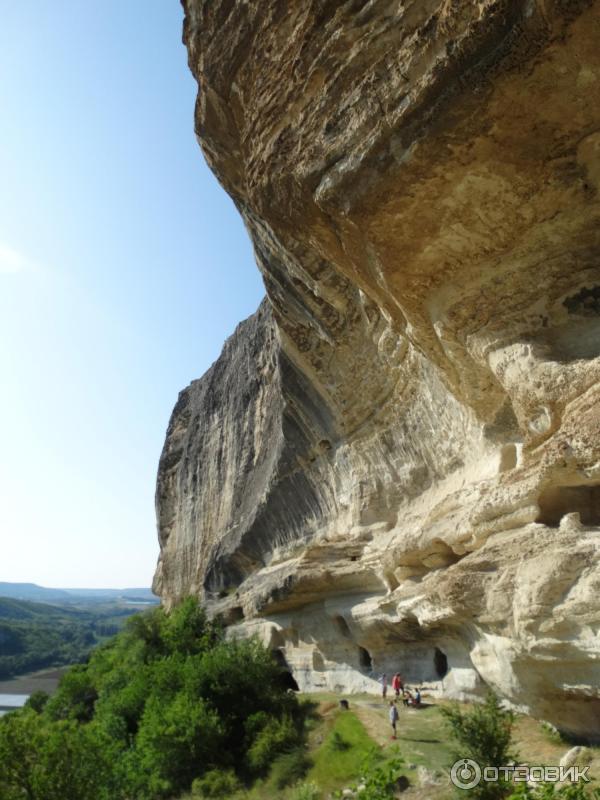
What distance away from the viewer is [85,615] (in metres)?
154

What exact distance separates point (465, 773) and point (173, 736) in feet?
23.9

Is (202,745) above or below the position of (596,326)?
below

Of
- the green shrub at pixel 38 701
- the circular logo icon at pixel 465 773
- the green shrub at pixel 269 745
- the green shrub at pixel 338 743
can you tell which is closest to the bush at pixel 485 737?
the circular logo icon at pixel 465 773

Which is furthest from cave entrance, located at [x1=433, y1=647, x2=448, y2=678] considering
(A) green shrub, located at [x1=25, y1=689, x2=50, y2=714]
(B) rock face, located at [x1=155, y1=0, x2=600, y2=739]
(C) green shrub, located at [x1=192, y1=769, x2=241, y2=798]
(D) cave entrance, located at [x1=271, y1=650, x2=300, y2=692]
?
(A) green shrub, located at [x1=25, y1=689, x2=50, y2=714]

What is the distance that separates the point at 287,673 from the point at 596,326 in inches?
468

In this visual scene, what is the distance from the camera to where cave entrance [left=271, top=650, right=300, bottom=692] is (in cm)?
1394

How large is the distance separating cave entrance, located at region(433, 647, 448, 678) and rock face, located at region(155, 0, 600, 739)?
0.26 ft

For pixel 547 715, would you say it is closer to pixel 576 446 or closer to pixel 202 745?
pixel 576 446

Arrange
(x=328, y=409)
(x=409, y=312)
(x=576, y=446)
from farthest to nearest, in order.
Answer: (x=328, y=409) → (x=409, y=312) → (x=576, y=446)

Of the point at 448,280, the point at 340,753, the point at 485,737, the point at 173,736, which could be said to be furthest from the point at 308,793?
the point at 448,280

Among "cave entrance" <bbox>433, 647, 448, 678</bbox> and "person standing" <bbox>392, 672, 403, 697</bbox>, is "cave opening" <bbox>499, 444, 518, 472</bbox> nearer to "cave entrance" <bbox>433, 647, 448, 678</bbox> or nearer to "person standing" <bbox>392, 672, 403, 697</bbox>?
"cave entrance" <bbox>433, 647, 448, 678</bbox>

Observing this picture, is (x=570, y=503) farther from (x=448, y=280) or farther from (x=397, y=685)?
(x=397, y=685)

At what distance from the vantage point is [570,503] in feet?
19.7

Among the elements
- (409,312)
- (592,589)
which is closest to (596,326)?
(409,312)
